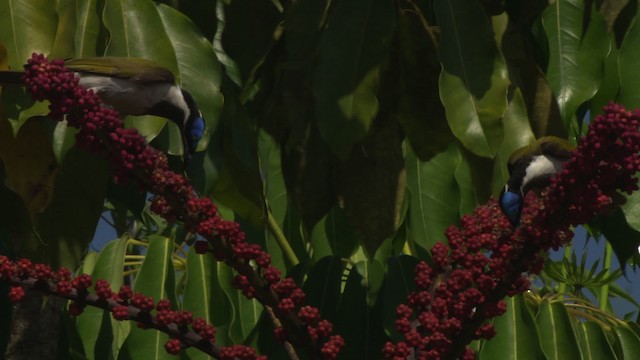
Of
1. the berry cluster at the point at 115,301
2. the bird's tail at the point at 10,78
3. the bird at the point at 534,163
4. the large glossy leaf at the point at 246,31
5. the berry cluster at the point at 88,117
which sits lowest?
the bird at the point at 534,163

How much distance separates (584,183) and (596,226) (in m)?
1.76

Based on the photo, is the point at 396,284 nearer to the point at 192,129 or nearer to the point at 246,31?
the point at 192,129

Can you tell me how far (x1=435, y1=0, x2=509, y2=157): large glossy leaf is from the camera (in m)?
3.28

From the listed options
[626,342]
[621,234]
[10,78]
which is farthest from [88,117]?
[626,342]

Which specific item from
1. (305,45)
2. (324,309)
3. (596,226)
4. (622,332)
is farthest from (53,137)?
(622,332)

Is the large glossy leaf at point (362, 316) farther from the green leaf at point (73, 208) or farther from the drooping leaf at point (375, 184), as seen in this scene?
the green leaf at point (73, 208)

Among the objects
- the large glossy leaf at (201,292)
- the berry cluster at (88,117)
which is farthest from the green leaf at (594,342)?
the berry cluster at (88,117)

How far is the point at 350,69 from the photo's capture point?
339cm

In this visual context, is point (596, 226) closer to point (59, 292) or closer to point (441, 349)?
point (441, 349)

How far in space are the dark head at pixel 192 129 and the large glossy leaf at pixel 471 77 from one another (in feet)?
2.15

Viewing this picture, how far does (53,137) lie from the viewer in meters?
3.27

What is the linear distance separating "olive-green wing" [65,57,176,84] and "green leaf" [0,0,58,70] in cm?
9

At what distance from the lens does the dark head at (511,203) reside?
3.19 meters

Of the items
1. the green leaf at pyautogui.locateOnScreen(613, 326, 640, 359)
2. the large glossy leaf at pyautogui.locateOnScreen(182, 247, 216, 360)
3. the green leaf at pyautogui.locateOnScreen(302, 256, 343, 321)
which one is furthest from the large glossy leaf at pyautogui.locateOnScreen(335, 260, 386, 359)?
the green leaf at pyautogui.locateOnScreen(613, 326, 640, 359)
